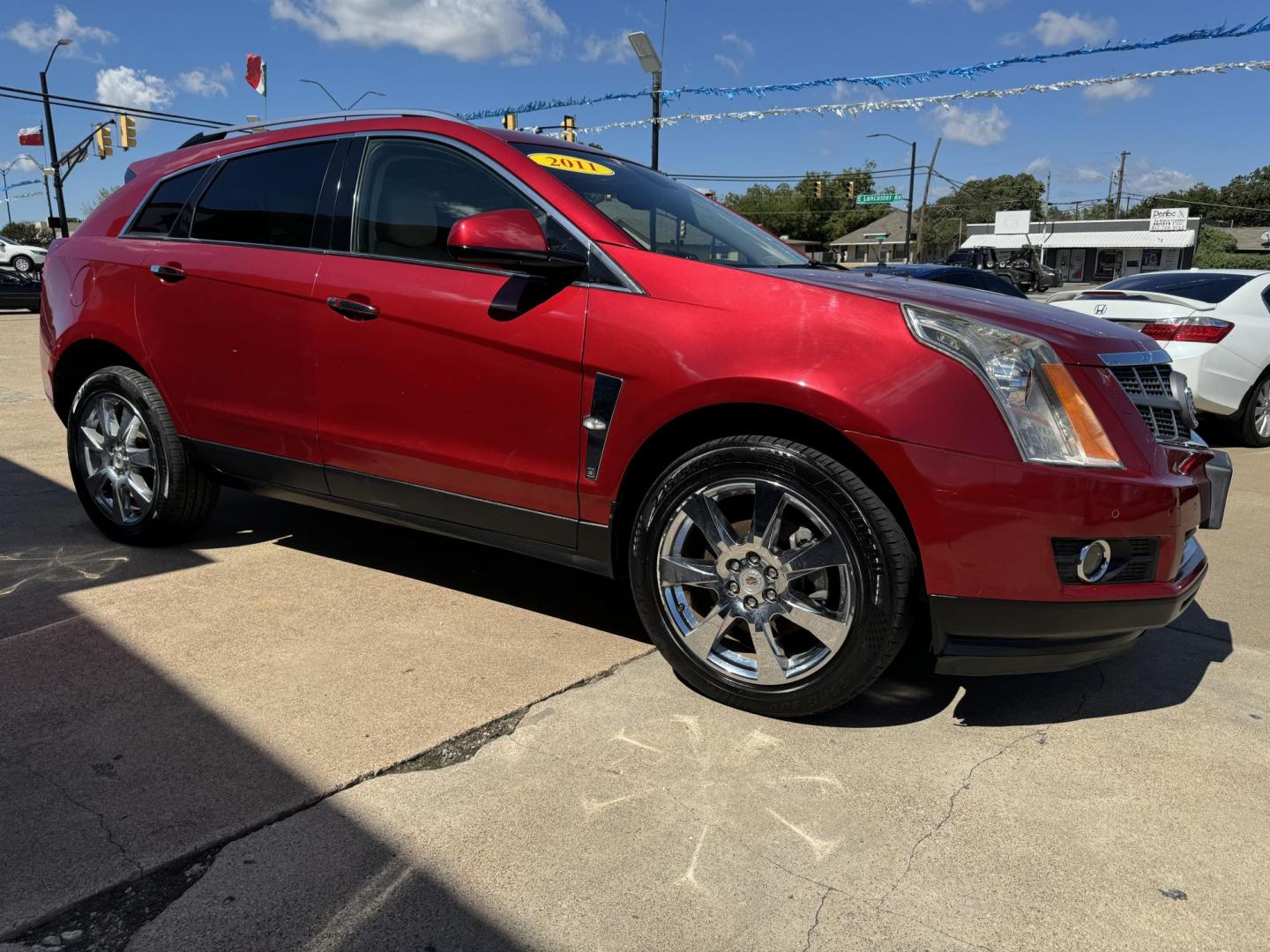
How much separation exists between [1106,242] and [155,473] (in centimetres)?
7024

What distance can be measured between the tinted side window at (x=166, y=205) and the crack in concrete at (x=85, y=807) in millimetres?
2444

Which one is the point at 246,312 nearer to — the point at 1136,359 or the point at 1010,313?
the point at 1010,313

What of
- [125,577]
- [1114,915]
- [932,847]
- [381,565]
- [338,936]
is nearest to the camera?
[338,936]

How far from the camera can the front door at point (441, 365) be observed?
2.96 m

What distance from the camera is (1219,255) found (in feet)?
179

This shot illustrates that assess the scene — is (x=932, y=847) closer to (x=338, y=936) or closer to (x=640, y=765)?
(x=640, y=765)

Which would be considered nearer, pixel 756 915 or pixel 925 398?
pixel 756 915

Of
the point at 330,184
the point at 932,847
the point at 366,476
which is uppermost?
the point at 330,184

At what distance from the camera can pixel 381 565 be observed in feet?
13.5

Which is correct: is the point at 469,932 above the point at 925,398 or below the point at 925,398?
below

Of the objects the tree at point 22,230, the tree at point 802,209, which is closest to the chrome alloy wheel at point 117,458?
the tree at point 802,209

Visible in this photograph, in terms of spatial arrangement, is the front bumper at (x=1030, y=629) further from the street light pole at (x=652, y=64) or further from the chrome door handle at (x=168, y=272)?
the street light pole at (x=652, y=64)

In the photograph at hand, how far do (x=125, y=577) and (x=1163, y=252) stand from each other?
70.7m

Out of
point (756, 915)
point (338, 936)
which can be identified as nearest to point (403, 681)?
point (338, 936)
